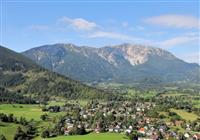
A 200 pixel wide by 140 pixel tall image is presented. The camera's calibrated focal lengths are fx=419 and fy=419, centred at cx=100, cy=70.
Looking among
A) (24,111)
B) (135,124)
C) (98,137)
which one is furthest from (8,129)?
(24,111)

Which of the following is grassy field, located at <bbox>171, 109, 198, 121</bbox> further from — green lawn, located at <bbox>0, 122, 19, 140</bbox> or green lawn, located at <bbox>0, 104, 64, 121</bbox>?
green lawn, located at <bbox>0, 122, 19, 140</bbox>

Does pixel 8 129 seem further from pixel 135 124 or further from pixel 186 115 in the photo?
pixel 186 115

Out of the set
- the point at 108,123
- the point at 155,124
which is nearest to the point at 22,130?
the point at 108,123

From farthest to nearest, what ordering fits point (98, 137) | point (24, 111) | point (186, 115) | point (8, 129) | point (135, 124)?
point (24, 111), point (186, 115), point (135, 124), point (8, 129), point (98, 137)

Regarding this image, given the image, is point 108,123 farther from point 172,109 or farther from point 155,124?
point 172,109

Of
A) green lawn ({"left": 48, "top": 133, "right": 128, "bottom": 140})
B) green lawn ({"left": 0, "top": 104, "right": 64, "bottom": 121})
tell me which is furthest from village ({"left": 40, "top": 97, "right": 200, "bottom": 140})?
green lawn ({"left": 0, "top": 104, "right": 64, "bottom": 121})

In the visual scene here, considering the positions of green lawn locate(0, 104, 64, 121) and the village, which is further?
green lawn locate(0, 104, 64, 121)

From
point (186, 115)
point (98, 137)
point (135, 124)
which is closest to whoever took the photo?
point (98, 137)

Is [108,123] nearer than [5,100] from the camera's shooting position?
Yes

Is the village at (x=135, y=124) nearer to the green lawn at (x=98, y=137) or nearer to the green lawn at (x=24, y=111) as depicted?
the green lawn at (x=98, y=137)
